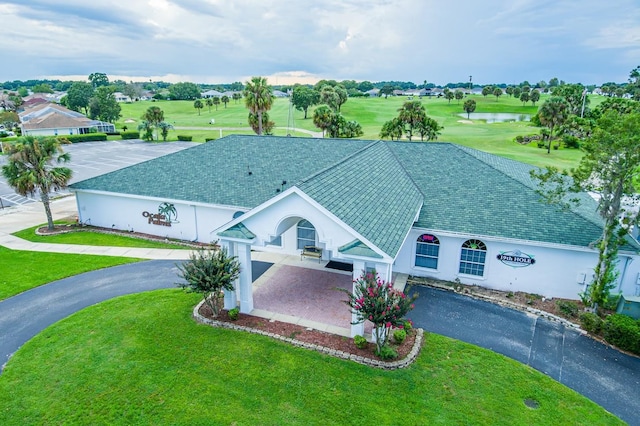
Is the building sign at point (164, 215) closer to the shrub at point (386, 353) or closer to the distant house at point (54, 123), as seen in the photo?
the shrub at point (386, 353)

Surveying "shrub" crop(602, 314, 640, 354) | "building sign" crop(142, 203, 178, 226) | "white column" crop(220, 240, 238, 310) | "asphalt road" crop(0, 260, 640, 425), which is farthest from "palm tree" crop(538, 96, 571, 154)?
"white column" crop(220, 240, 238, 310)

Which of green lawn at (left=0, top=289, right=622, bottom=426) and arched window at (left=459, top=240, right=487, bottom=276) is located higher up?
arched window at (left=459, top=240, right=487, bottom=276)

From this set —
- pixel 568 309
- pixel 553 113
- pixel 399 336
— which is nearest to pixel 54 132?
pixel 399 336

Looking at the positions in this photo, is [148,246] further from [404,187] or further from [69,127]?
[69,127]

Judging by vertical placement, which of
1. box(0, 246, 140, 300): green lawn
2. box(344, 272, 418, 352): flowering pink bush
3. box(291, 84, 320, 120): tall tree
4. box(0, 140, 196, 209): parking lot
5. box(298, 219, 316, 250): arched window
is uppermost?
box(291, 84, 320, 120): tall tree

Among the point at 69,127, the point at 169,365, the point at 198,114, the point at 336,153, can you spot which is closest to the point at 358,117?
the point at 198,114

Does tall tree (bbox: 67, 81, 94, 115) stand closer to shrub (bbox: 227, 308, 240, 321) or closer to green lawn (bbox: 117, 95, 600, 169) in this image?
green lawn (bbox: 117, 95, 600, 169)

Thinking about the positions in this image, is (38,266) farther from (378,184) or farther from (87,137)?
(87,137)
